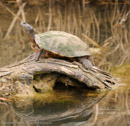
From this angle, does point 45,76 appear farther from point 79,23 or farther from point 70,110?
point 79,23

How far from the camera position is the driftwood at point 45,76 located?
132 inches

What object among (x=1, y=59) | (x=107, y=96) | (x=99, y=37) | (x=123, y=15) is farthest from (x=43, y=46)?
(x=123, y=15)

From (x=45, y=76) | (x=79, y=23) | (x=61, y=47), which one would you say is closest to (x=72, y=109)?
(x=45, y=76)

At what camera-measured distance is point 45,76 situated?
350 cm

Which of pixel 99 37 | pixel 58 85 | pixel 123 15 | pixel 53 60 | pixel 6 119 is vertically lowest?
pixel 6 119

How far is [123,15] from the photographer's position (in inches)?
347

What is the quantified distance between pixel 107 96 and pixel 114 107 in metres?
0.32

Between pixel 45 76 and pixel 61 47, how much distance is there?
15.4 inches

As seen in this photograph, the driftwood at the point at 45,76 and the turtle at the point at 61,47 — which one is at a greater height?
the turtle at the point at 61,47

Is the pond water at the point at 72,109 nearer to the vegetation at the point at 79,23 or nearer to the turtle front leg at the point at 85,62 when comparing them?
the turtle front leg at the point at 85,62

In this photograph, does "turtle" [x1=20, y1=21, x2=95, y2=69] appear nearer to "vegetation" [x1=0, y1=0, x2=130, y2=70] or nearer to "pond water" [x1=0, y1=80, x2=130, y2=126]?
"pond water" [x1=0, y1=80, x2=130, y2=126]

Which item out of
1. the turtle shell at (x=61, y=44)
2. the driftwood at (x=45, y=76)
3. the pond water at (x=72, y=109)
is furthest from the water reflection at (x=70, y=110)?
the turtle shell at (x=61, y=44)

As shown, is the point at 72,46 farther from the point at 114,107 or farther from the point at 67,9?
the point at 67,9

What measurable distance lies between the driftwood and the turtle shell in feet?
0.37
